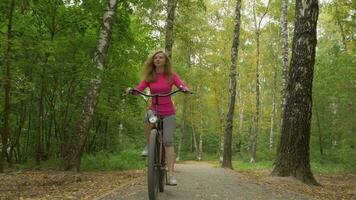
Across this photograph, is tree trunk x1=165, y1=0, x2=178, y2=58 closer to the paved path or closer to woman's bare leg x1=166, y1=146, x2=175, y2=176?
the paved path

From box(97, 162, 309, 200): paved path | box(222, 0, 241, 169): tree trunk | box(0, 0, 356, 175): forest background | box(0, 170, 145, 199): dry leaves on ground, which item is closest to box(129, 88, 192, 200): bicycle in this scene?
box(97, 162, 309, 200): paved path

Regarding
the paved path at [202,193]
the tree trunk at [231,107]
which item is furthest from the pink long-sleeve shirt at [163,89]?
the tree trunk at [231,107]

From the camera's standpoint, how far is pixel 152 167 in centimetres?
535

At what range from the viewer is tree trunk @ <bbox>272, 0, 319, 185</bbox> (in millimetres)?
10109

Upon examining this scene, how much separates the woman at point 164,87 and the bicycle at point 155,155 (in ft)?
0.28

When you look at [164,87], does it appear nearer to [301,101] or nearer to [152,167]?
[152,167]

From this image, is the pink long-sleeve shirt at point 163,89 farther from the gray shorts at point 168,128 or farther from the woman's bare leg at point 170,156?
the woman's bare leg at point 170,156

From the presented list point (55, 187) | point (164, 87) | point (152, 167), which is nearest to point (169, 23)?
point (55, 187)

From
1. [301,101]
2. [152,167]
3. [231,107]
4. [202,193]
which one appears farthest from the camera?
[231,107]

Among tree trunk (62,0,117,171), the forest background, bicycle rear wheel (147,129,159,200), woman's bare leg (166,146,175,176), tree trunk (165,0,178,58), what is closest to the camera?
bicycle rear wheel (147,129,159,200)

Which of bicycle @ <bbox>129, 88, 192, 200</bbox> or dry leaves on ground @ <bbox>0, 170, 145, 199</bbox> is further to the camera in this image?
dry leaves on ground @ <bbox>0, 170, 145, 199</bbox>

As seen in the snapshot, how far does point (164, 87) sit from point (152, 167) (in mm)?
1306

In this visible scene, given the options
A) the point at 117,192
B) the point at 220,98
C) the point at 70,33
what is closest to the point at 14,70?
the point at 70,33

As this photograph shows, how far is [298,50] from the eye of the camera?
33.5 ft
